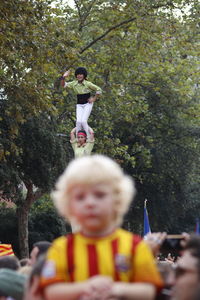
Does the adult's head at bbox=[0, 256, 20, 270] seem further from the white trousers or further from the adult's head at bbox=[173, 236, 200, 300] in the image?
the white trousers

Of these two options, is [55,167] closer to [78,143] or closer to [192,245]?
[78,143]

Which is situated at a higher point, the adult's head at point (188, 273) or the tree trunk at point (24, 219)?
the adult's head at point (188, 273)

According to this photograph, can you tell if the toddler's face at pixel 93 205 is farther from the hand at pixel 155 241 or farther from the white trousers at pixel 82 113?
the white trousers at pixel 82 113

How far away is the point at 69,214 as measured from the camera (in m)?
4.11

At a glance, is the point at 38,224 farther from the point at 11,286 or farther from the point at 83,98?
the point at 11,286

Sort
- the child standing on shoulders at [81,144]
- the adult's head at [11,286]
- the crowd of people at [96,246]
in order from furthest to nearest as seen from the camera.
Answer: the child standing on shoulders at [81,144], the adult's head at [11,286], the crowd of people at [96,246]

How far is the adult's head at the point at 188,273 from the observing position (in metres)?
4.63

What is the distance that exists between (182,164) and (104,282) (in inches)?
1497

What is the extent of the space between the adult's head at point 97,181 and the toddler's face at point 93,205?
2 centimetres

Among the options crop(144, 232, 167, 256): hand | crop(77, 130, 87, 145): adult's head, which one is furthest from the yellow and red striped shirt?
crop(77, 130, 87, 145): adult's head

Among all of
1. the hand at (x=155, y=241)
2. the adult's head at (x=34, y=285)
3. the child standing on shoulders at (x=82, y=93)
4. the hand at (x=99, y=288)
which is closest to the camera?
the hand at (x=99, y=288)

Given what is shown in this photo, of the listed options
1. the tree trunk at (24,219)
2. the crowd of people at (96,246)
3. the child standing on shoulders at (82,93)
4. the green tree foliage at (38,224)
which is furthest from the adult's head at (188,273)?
the green tree foliage at (38,224)

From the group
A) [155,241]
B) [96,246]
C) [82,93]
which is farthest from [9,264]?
[82,93]

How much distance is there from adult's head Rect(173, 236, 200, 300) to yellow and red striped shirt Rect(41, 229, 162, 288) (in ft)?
2.07
